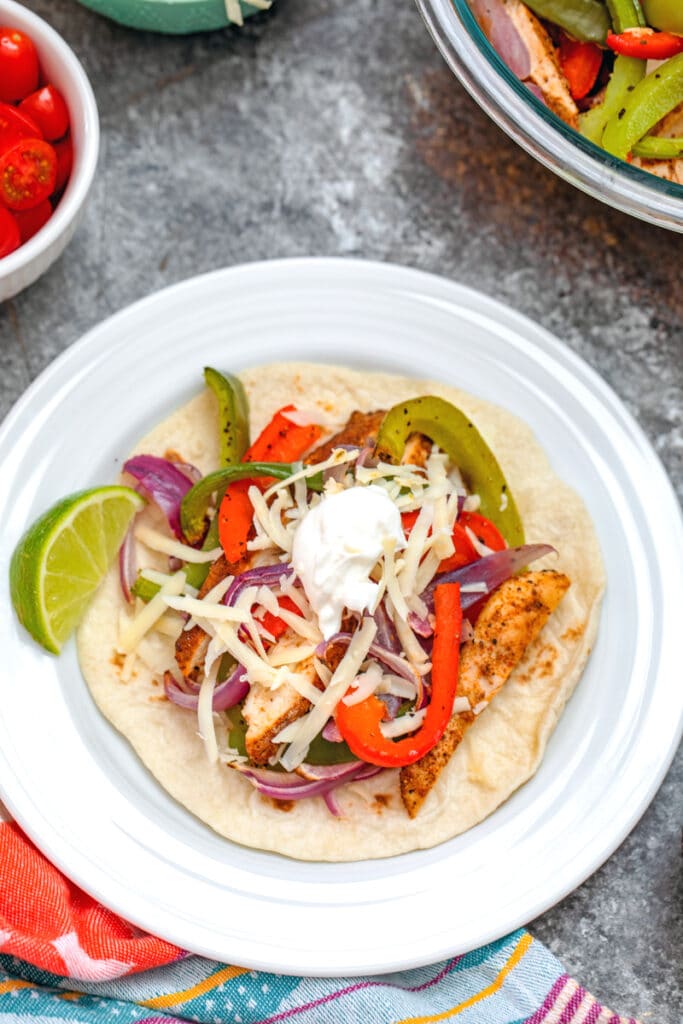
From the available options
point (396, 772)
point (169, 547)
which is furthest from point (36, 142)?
point (396, 772)

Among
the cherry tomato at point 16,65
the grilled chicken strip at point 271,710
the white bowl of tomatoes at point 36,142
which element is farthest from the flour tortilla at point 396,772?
the cherry tomato at point 16,65

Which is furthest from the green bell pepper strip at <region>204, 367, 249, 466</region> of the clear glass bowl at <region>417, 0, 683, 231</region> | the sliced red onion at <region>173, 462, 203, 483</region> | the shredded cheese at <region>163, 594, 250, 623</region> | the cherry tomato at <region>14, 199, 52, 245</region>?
the clear glass bowl at <region>417, 0, 683, 231</region>

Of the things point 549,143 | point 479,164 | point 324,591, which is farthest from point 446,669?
point 479,164

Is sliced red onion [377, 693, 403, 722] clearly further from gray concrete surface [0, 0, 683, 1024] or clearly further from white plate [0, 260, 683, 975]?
gray concrete surface [0, 0, 683, 1024]

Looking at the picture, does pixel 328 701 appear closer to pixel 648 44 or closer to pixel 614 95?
pixel 614 95

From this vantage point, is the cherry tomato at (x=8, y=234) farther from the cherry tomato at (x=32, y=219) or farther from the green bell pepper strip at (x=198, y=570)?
the green bell pepper strip at (x=198, y=570)
